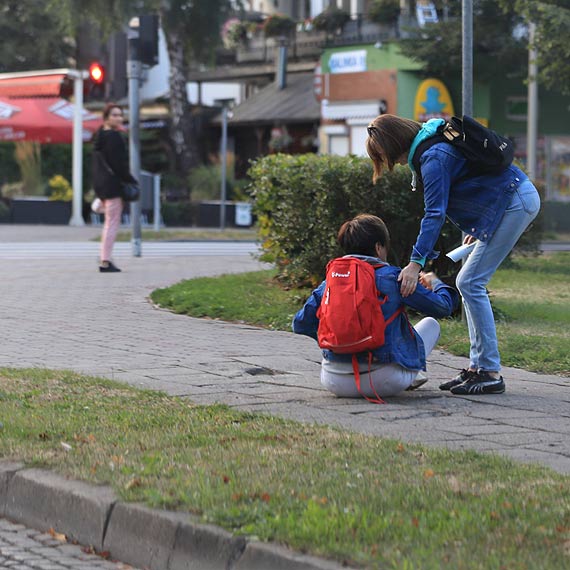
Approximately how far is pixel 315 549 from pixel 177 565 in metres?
0.61

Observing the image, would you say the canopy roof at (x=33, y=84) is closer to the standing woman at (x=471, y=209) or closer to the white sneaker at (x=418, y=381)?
the standing woman at (x=471, y=209)

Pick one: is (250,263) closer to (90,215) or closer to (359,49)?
(90,215)

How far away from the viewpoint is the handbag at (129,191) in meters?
16.1

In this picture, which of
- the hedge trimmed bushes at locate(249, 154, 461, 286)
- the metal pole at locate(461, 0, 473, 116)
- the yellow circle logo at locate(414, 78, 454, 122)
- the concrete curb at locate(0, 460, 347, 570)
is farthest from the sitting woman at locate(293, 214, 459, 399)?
the yellow circle logo at locate(414, 78, 454, 122)

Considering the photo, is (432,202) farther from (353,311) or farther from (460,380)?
(460,380)

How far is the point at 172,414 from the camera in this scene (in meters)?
6.40

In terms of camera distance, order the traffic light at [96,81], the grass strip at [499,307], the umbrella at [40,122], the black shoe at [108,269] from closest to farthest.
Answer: the grass strip at [499,307], the black shoe at [108,269], the traffic light at [96,81], the umbrella at [40,122]

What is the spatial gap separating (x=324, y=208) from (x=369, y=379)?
4.92 meters

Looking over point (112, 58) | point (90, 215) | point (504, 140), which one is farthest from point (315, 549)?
point (112, 58)

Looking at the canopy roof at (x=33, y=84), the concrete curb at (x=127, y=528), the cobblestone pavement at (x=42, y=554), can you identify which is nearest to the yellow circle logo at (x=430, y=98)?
the canopy roof at (x=33, y=84)

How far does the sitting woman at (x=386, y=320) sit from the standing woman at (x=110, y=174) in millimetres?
8958

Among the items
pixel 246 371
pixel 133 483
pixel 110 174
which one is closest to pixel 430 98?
pixel 110 174

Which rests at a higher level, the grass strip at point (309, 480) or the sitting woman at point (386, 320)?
the sitting woman at point (386, 320)

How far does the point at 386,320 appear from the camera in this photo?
23.0 ft
